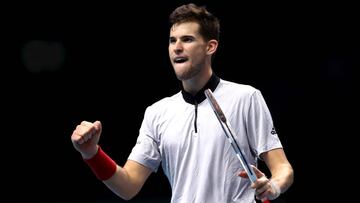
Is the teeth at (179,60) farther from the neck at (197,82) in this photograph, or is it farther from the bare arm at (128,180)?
the bare arm at (128,180)

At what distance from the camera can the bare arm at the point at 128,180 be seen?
313cm

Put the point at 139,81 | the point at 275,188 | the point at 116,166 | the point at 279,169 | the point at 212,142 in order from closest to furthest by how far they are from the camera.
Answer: the point at 275,188
the point at 279,169
the point at 212,142
the point at 116,166
the point at 139,81

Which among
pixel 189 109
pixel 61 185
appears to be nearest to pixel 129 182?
pixel 189 109

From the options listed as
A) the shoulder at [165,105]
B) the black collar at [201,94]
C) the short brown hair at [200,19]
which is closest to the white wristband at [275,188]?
the black collar at [201,94]

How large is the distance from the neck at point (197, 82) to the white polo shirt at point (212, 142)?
3 centimetres

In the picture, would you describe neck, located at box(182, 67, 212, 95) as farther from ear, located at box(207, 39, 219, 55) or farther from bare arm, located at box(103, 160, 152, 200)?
bare arm, located at box(103, 160, 152, 200)

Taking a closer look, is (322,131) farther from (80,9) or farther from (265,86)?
(80,9)

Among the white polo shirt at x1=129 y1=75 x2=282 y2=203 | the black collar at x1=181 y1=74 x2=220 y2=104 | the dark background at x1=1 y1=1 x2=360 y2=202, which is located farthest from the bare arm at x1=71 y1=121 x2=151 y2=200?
the dark background at x1=1 y1=1 x2=360 y2=202

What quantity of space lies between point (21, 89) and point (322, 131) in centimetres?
297

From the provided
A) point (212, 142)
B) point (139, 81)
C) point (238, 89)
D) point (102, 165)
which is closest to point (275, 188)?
point (212, 142)

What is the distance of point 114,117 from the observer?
6.57 metres

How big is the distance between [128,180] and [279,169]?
2.41 ft

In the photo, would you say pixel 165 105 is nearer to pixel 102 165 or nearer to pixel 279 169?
pixel 102 165

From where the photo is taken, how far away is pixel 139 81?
6609 mm
